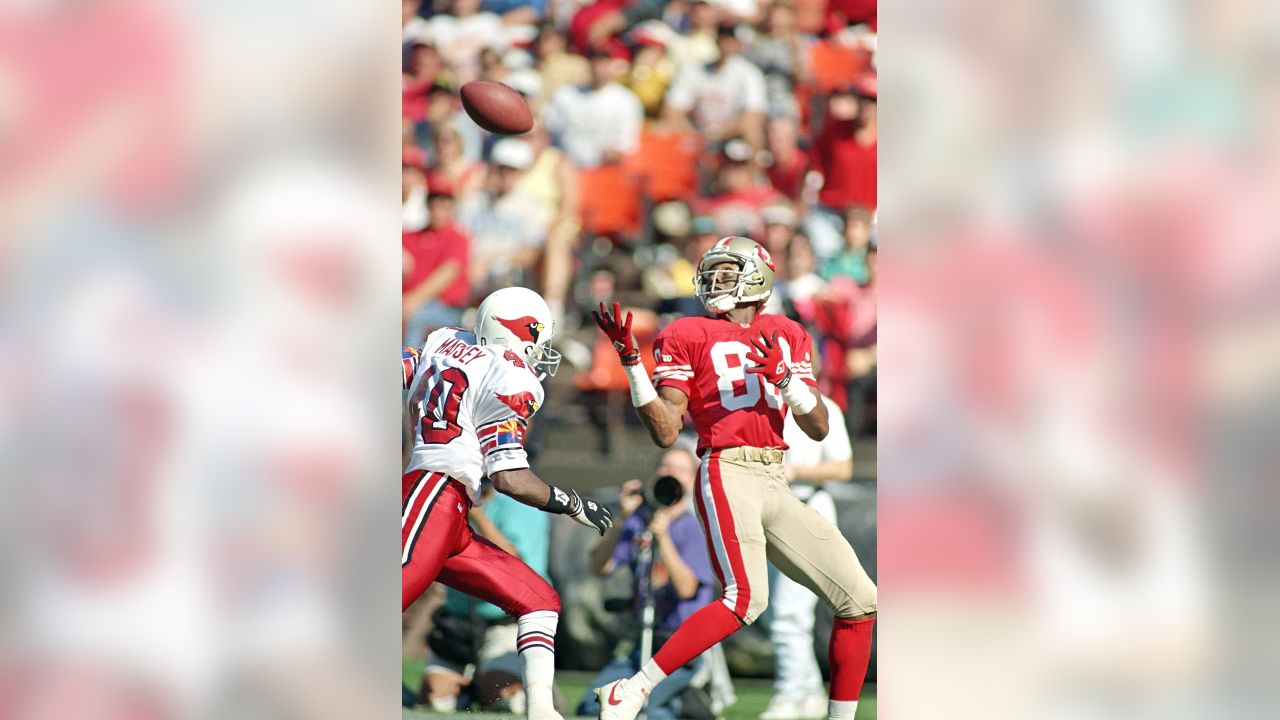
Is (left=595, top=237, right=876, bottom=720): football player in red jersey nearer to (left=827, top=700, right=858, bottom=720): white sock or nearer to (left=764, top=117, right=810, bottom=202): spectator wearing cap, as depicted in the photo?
(left=827, top=700, right=858, bottom=720): white sock

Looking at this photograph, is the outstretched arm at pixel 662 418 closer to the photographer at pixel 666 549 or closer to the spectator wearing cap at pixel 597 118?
the photographer at pixel 666 549

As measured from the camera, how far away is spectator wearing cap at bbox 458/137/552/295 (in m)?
7.52

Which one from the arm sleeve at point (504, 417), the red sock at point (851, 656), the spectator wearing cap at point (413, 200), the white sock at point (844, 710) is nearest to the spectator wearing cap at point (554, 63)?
the spectator wearing cap at point (413, 200)

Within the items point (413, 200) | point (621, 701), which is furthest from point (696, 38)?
point (621, 701)

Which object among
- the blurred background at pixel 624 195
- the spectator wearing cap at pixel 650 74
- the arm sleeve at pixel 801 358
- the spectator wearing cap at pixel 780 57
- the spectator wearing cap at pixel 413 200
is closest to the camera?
the arm sleeve at pixel 801 358

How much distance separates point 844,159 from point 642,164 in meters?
0.96

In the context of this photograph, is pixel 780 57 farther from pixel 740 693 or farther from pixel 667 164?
pixel 740 693

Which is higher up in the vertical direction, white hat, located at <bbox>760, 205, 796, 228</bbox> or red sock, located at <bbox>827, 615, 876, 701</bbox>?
white hat, located at <bbox>760, 205, 796, 228</bbox>

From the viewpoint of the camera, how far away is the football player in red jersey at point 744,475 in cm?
536

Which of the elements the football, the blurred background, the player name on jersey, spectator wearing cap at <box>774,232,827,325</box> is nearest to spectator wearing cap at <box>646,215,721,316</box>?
the blurred background

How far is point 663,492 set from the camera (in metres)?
6.65
